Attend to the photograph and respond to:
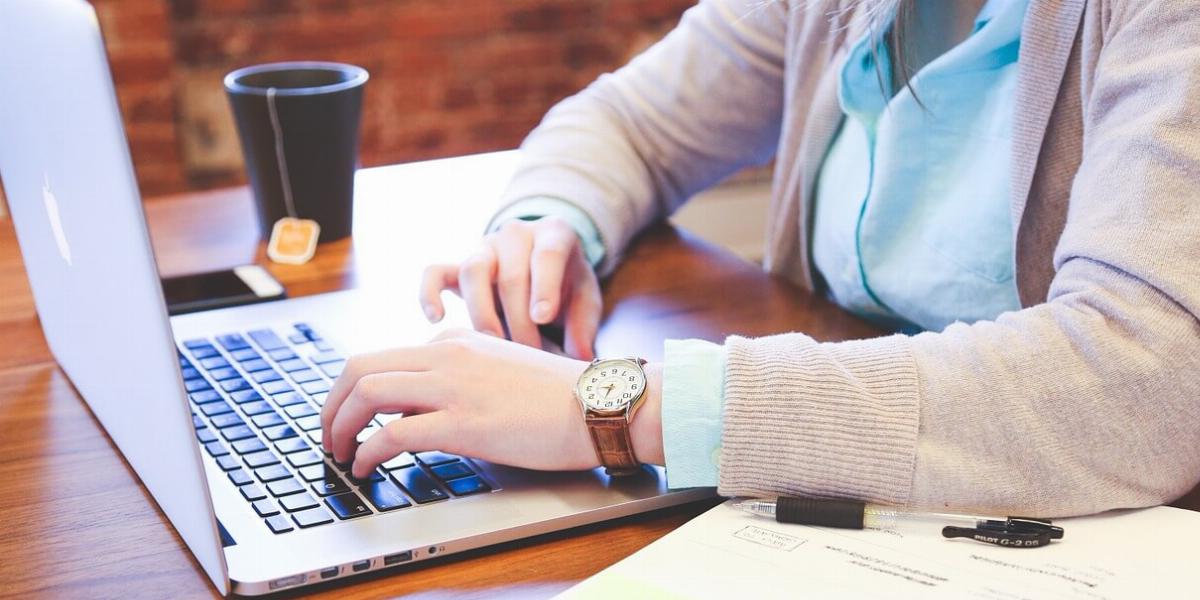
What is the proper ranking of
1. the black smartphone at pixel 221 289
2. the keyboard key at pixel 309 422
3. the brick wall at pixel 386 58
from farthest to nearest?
the brick wall at pixel 386 58 < the black smartphone at pixel 221 289 < the keyboard key at pixel 309 422

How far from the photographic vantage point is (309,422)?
0.76 m

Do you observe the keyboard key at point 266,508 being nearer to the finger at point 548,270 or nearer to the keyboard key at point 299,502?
the keyboard key at point 299,502

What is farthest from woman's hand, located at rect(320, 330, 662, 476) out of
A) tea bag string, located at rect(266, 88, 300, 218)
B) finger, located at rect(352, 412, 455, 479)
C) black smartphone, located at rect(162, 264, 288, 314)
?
tea bag string, located at rect(266, 88, 300, 218)

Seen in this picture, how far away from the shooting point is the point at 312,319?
3.13 feet

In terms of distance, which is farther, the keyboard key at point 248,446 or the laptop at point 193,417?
the keyboard key at point 248,446

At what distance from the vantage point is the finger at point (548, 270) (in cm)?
89

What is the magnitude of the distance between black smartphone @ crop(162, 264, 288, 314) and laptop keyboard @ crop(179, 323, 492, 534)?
3.2 inches

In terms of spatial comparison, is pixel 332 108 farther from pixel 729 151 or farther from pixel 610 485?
pixel 610 485

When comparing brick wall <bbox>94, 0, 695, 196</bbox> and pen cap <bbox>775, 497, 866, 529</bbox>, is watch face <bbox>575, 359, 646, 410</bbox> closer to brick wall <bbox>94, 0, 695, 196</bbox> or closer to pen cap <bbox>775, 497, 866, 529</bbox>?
pen cap <bbox>775, 497, 866, 529</bbox>

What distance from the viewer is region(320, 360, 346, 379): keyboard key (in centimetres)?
85

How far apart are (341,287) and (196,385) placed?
221 mm

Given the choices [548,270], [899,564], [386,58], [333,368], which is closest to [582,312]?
[548,270]

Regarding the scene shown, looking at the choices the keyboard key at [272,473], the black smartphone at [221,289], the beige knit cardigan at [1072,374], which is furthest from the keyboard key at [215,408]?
the beige knit cardigan at [1072,374]

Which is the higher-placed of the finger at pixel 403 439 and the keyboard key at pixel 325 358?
the finger at pixel 403 439
